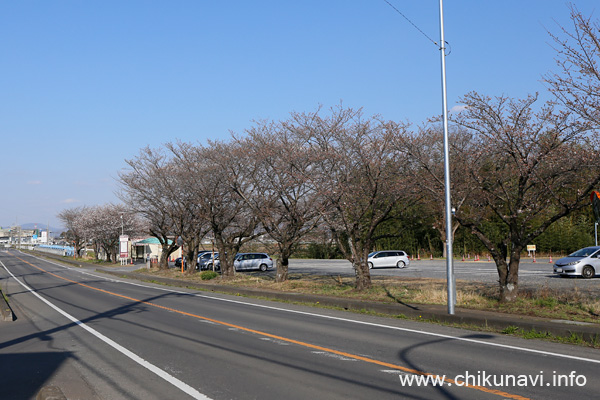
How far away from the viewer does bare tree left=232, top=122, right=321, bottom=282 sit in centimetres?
2367

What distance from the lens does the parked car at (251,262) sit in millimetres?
42281

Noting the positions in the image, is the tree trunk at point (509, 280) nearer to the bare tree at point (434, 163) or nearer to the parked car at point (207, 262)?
the bare tree at point (434, 163)

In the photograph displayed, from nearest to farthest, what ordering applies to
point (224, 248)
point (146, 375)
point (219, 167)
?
1. point (146, 375)
2. point (219, 167)
3. point (224, 248)

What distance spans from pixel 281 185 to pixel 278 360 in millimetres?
16110

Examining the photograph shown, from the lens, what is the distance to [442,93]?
47.8 ft

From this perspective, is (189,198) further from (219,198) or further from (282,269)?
(282,269)

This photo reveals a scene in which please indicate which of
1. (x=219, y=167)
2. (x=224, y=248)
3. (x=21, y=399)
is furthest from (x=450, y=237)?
(x=224, y=248)

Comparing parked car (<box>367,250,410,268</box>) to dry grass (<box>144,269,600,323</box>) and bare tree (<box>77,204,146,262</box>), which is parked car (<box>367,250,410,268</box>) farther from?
bare tree (<box>77,204,146,262</box>)

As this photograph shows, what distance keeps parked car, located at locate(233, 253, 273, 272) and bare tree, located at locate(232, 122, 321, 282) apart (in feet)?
47.6

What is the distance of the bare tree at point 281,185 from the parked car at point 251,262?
14.5 meters

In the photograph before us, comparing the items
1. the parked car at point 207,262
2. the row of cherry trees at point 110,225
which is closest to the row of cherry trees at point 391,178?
the parked car at point 207,262

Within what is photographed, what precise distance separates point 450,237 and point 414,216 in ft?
20.2

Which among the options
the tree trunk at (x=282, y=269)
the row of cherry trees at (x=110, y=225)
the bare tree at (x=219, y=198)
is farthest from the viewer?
the row of cherry trees at (x=110, y=225)

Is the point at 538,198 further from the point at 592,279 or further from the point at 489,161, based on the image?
the point at 592,279
